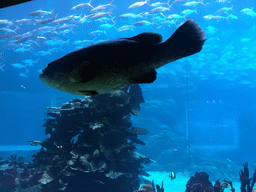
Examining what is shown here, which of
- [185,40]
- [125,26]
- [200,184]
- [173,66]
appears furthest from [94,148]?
[173,66]

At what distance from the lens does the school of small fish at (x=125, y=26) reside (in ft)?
51.9

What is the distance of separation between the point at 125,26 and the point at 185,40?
18979mm

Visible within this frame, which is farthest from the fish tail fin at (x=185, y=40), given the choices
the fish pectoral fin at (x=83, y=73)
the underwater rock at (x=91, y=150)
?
the underwater rock at (x=91, y=150)

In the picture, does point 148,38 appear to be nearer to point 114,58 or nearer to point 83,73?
point 114,58

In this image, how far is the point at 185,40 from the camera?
939 mm

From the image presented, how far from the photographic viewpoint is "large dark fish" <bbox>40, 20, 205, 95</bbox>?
93 centimetres

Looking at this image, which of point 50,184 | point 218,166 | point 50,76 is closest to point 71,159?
point 50,184

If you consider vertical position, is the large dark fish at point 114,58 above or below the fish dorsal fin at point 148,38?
below

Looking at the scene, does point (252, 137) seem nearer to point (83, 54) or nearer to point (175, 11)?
point (175, 11)

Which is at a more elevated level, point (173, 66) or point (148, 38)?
point (173, 66)

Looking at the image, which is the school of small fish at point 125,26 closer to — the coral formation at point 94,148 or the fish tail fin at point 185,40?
the coral formation at point 94,148

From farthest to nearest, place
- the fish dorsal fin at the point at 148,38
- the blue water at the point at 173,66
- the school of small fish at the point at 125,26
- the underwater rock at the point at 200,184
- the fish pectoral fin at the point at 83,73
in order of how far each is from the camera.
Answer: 1. the blue water at the point at 173,66
2. the school of small fish at the point at 125,26
3. the underwater rock at the point at 200,184
4. the fish dorsal fin at the point at 148,38
5. the fish pectoral fin at the point at 83,73

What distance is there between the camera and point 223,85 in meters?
37.9

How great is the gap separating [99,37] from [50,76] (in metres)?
21.9
